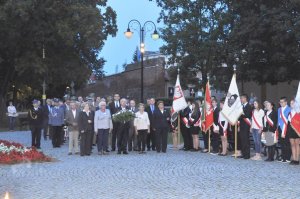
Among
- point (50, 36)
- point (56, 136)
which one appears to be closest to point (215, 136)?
point (56, 136)

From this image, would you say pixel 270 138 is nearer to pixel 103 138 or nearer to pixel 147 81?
pixel 103 138

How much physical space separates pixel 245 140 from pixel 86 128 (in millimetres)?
5472

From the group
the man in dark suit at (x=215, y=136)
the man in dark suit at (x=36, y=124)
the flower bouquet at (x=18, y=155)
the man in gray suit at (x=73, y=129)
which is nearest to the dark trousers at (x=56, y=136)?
the man in dark suit at (x=36, y=124)

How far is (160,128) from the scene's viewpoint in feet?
62.7

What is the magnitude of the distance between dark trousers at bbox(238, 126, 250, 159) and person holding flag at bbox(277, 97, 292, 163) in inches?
48.4

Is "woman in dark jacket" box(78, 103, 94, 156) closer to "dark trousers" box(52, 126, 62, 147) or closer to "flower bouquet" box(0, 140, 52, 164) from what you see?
"flower bouquet" box(0, 140, 52, 164)

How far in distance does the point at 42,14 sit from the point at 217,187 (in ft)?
91.5

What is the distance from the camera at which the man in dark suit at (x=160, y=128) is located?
747 inches

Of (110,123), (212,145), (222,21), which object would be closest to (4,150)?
(110,123)

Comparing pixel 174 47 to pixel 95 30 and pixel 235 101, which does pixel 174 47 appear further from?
pixel 235 101

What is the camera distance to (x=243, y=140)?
1675cm

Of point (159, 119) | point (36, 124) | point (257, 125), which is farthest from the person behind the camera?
point (36, 124)

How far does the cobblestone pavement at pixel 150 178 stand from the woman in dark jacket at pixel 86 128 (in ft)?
3.65

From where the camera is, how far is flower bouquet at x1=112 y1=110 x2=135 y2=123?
18656 millimetres
